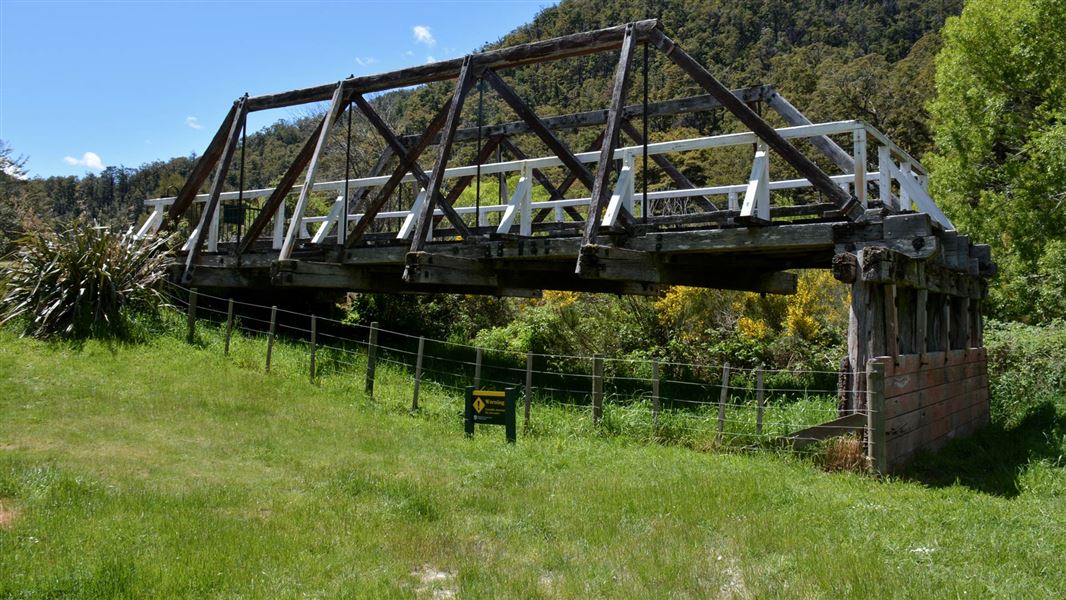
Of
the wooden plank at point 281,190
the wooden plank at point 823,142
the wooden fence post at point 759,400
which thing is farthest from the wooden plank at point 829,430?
the wooden plank at point 281,190

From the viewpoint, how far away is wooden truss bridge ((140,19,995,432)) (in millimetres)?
9891

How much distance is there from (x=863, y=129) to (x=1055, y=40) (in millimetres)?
12433

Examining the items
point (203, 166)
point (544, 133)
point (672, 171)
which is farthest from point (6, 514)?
point (203, 166)

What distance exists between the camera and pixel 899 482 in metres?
8.74

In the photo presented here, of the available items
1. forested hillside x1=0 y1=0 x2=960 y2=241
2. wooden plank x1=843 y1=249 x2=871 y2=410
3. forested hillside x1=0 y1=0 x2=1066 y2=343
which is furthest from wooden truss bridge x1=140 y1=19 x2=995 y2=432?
forested hillside x1=0 y1=0 x2=960 y2=241

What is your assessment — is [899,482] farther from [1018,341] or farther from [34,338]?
[34,338]

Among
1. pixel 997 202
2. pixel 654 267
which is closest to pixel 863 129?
pixel 654 267

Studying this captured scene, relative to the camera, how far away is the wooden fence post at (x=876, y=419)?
9.01 m

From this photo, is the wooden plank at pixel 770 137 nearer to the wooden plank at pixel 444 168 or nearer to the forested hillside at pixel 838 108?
the wooden plank at pixel 444 168

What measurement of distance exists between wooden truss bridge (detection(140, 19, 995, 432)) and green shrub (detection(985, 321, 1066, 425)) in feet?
4.92

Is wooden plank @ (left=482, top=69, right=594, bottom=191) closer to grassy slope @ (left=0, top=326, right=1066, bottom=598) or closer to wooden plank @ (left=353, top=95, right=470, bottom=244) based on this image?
wooden plank @ (left=353, top=95, right=470, bottom=244)

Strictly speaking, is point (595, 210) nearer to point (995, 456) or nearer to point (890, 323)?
point (890, 323)

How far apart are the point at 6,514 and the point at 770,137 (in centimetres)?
880

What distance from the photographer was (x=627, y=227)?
36.9 feet
